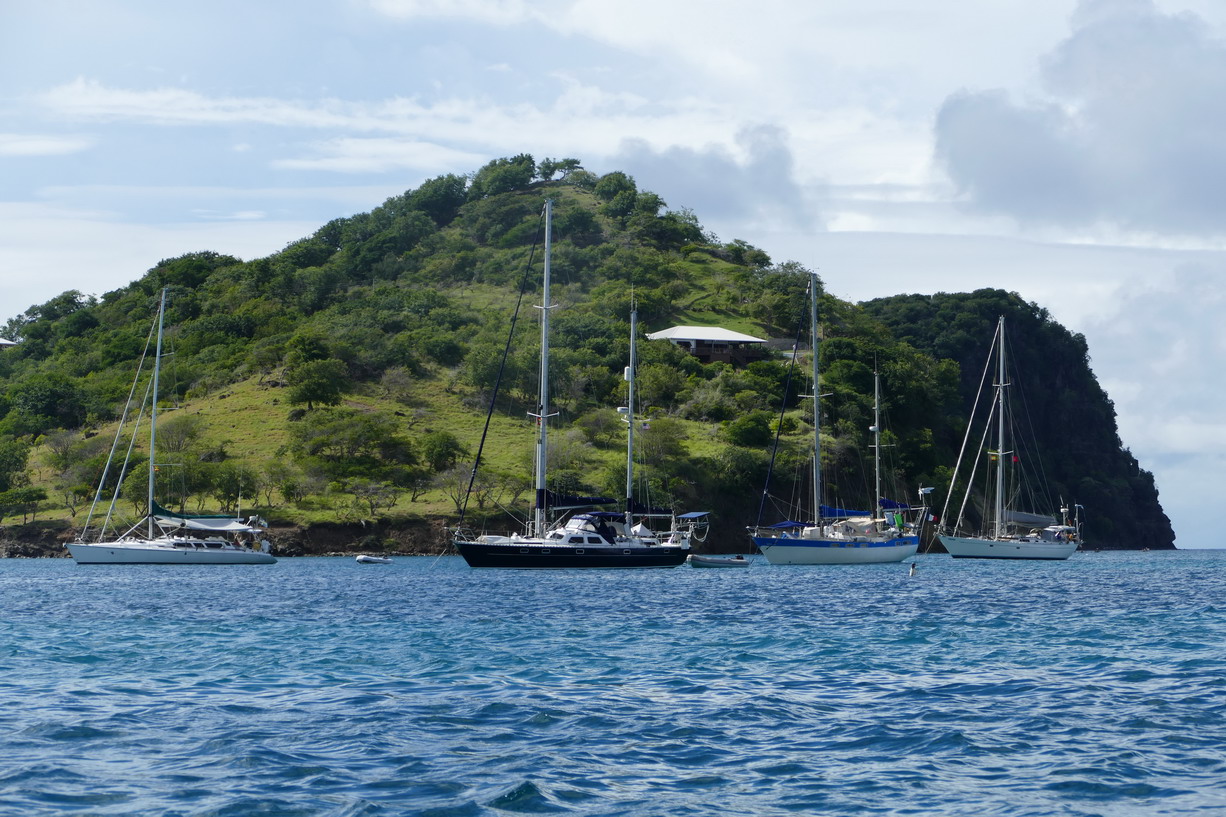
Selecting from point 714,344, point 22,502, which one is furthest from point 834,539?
point 714,344

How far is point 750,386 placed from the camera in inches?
4941

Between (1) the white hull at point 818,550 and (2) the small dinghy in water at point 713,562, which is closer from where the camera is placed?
(2) the small dinghy in water at point 713,562

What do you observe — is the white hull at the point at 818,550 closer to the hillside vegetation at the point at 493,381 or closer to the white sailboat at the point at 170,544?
the hillside vegetation at the point at 493,381

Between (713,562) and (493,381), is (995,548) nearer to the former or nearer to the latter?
(713,562)

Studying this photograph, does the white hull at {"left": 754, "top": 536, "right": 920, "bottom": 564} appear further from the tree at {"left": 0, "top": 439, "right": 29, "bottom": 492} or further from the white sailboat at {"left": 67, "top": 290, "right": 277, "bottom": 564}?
the tree at {"left": 0, "top": 439, "right": 29, "bottom": 492}

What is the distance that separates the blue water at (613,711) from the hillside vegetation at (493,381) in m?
51.4

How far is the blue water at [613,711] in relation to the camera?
46.5 ft

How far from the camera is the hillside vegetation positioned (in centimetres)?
9844

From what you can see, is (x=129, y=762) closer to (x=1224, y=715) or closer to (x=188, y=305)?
(x=1224, y=715)

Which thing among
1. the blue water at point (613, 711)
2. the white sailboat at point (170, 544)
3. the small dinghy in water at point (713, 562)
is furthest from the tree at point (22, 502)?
the blue water at point (613, 711)

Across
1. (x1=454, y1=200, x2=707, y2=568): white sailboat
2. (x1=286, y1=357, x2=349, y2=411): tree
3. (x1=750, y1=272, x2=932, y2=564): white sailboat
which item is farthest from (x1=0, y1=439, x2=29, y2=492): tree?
(x1=750, y1=272, x2=932, y2=564): white sailboat

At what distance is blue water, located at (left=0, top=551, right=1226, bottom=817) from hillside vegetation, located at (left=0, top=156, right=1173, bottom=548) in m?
51.4

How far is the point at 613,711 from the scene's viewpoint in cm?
1920

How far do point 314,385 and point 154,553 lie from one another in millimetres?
43866
